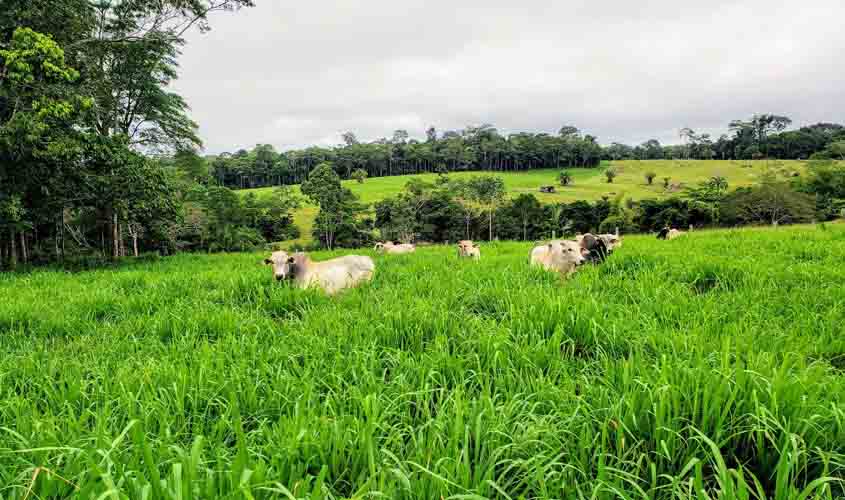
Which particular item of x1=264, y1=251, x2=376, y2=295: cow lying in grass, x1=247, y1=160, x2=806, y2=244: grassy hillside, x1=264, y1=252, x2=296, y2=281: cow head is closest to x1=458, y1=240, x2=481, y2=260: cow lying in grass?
x1=264, y1=251, x2=376, y2=295: cow lying in grass

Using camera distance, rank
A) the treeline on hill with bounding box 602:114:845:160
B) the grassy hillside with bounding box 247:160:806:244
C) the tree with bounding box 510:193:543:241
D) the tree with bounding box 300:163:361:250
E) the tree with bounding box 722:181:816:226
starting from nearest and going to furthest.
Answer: the tree with bounding box 722:181:816:226
the tree with bounding box 300:163:361:250
the tree with bounding box 510:193:543:241
the grassy hillside with bounding box 247:160:806:244
the treeline on hill with bounding box 602:114:845:160

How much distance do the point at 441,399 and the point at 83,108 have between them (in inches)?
620

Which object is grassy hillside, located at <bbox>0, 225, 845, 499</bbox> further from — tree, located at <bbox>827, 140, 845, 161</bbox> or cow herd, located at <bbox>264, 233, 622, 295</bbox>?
tree, located at <bbox>827, 140, 845, 161</bbox>

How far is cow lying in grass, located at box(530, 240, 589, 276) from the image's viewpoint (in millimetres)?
6996

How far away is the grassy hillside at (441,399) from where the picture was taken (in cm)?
145

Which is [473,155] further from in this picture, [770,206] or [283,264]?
[283,264]

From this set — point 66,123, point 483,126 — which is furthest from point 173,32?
point 483,126

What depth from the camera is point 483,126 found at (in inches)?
6462

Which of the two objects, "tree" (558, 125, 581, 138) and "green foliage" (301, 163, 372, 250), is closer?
"green foliage" (301, 163, 372, 250)

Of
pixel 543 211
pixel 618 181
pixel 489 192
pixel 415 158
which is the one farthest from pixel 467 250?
pixel 415 158

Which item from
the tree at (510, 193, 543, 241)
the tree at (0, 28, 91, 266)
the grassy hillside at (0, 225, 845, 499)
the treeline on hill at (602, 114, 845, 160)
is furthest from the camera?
the treeline on hill at (602, 114, 845, 160)

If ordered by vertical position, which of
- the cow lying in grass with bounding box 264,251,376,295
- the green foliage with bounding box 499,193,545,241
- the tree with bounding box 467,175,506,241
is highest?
the tree with bounding box 467,175,506,241

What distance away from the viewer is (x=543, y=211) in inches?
2844

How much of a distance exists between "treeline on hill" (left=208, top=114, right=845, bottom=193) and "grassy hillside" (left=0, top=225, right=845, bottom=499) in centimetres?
12641
